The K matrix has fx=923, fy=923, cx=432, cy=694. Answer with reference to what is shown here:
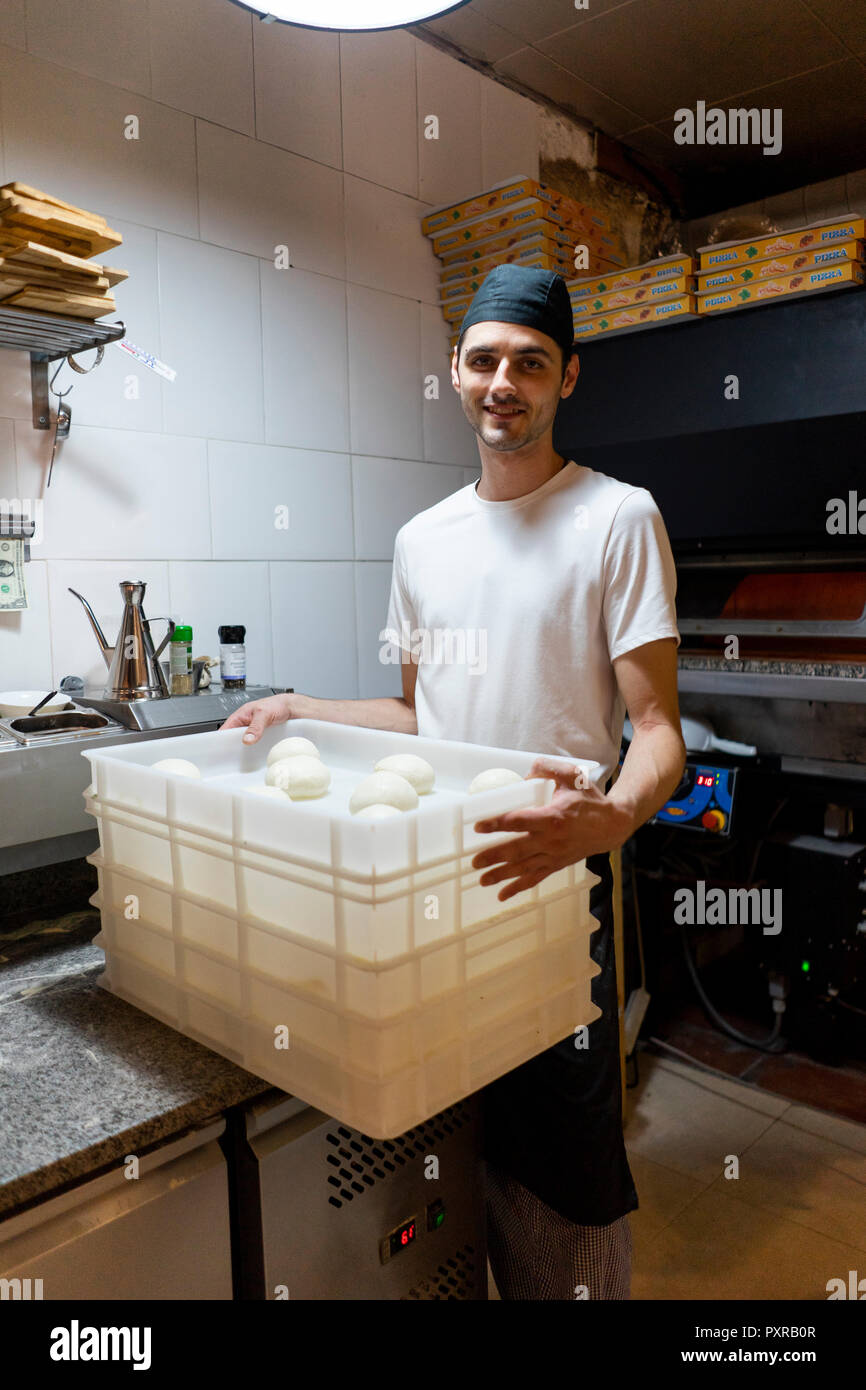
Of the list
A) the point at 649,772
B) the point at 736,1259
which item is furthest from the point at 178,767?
the point at 736,1259

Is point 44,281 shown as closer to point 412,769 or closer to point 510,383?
point 510,383

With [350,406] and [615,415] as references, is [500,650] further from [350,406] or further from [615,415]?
[615,415]

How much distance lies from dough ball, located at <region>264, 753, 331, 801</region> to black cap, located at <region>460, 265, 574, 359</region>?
0.86 meters

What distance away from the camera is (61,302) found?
60.1 inches

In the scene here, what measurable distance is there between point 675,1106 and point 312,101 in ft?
8.94

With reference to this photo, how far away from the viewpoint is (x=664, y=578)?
1415 millimetres

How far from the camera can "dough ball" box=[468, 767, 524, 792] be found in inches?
37.0

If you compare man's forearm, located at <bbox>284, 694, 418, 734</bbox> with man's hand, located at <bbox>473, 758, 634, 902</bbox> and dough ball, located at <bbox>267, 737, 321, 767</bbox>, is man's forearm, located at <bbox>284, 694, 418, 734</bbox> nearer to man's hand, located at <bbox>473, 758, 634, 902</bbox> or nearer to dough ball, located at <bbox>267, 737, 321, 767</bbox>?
dough ball, located at <bbox>267, 737, 321, 767</bbox>

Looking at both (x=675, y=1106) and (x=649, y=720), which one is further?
(x=675, y=1106)

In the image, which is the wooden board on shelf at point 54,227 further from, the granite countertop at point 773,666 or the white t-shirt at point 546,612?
the granite countertop at point 773,666

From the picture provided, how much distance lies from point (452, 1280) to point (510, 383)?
4.30 feet
